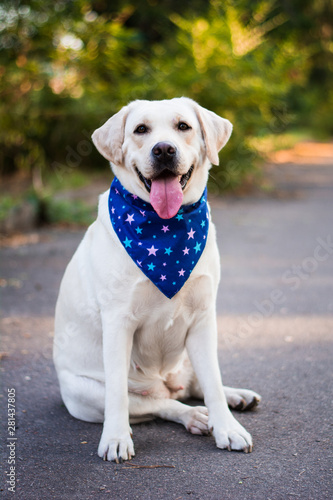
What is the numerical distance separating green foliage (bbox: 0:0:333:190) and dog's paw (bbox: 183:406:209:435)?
9.36 metres

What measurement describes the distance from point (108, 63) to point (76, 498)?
11.1 metres

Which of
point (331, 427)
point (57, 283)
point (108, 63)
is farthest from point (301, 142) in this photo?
point (331, 427)

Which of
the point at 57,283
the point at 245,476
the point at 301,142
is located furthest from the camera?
Result: the point at 301,142

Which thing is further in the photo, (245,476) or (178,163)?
(178,163)

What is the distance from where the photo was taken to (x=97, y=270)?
322cm

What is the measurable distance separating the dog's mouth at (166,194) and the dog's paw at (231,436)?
1.13 metres

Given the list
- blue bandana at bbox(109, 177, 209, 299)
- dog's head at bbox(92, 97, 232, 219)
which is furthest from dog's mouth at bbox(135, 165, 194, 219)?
blue bandana at bbox(109, 177, 209, 299)

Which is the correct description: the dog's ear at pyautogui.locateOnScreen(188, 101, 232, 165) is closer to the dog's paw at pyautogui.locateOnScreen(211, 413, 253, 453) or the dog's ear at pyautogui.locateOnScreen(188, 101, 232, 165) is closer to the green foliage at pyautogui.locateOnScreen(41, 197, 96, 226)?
the dog's paw at pyautogui.locateOnScreen(211, 413, 253, 453)

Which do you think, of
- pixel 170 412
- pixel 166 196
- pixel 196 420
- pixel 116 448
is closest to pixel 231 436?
pixel 196 420

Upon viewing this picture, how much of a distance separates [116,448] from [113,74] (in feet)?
36.3

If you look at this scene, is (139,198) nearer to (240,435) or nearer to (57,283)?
(240,435)

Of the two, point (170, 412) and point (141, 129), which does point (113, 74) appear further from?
point (170, 412)

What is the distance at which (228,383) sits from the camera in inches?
160

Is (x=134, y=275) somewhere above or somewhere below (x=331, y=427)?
above
